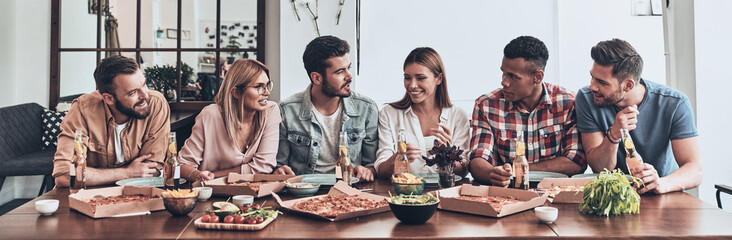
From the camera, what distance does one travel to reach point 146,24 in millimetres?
5090

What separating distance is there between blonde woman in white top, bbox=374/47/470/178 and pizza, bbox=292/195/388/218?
864 mm

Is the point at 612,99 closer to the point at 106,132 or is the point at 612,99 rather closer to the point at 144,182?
the point at 144,182

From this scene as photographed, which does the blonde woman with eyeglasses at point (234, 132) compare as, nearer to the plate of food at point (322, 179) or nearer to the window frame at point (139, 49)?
the plate of food at point (322, 179)

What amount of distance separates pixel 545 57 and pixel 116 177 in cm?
194

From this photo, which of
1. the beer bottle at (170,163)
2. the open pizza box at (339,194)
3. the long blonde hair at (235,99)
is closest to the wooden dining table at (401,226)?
the open pizza box at (339,194)

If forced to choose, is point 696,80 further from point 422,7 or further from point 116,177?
point 116,177

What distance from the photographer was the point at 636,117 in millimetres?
2496

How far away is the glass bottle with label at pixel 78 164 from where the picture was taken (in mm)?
2100

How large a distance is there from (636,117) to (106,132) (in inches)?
89.9

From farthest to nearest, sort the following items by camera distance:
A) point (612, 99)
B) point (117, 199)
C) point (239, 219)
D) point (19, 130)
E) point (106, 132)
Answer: point (19, 130) < point (106, 132) < point (612, 99) < point (117, 199) < point (239, 219)

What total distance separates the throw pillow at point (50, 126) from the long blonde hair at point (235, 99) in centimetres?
276

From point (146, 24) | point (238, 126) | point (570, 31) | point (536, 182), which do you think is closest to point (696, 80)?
point (536, 182)

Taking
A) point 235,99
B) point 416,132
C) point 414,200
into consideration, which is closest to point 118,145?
point 235,99

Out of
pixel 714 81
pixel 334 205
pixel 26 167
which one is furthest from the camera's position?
→ pixel 26 167
